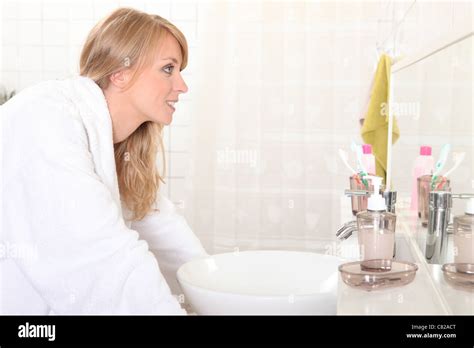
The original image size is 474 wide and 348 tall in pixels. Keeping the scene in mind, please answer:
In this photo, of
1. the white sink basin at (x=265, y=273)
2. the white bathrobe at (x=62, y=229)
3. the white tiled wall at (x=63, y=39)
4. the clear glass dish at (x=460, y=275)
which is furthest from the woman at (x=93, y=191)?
the white tiled wall at (x=63, y=39)

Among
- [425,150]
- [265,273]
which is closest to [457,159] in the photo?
[425,150]

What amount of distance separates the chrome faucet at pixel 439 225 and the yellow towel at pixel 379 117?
1.01 meters

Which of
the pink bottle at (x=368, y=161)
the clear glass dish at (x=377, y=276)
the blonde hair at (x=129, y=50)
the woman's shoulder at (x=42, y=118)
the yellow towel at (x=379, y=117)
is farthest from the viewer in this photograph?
the yellow towel at (x=379, y=117)

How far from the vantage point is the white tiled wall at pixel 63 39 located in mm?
3109

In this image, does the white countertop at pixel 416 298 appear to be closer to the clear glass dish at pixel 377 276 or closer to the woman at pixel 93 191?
the clear glass dish at pixel 377 276

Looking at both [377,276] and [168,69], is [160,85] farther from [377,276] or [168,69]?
[377,276]

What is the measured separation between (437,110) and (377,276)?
1.15 ft

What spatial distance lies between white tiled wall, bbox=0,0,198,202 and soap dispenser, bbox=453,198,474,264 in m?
2.30

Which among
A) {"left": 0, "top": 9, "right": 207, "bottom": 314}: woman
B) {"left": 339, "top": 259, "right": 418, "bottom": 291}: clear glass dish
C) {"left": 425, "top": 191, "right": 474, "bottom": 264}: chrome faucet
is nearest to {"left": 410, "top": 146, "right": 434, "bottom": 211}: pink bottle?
{"left": 425, "top": 191, "right": 474, "bottom": 264}: chrome faucet

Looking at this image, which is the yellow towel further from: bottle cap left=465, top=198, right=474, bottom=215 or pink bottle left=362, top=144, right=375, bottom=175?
bottle cap left=465, top=198, right=474, bottom=215

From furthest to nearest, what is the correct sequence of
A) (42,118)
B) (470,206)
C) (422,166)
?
1. (422,166)
2. (42,118)
3. (470,206)

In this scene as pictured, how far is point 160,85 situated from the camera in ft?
4.95
